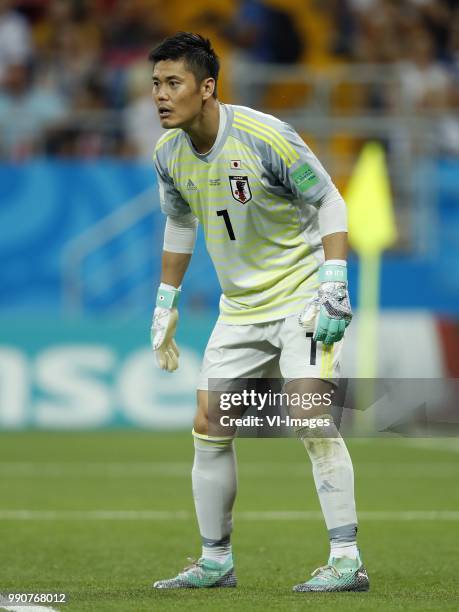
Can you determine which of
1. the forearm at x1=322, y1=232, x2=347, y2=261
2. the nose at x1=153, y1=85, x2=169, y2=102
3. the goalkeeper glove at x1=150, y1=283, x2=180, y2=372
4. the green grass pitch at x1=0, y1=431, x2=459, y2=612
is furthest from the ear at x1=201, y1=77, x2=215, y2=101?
the green grass pitch at x1=0, y1=431, x2=459, y2=612

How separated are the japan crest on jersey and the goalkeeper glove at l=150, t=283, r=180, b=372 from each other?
72 cm

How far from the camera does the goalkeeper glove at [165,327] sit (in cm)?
654

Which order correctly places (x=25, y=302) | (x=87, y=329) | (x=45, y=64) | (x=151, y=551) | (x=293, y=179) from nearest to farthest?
(x=293, y=179) → (x=151, y=551) → (x=87, y=329) → (x=25, y=302) → (x=45, y=64)

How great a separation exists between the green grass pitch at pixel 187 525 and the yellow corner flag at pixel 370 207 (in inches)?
117

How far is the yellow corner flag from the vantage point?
16750mm

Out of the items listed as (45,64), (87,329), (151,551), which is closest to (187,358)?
(87,329)

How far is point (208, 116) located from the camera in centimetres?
605

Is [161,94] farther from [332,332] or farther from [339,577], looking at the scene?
[339,577]

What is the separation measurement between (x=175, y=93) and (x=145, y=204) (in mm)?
11522

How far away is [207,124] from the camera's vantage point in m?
6.04

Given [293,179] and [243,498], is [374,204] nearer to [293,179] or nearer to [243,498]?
[243,498]

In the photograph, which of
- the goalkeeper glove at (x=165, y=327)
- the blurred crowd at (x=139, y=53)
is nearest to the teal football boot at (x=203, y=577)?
the goalkeeper glove at (x=165, y=327)

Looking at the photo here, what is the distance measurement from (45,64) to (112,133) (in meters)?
1.41

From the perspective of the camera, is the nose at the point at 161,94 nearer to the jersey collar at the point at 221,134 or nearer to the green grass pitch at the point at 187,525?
the jersey collar at the point at 221,134
